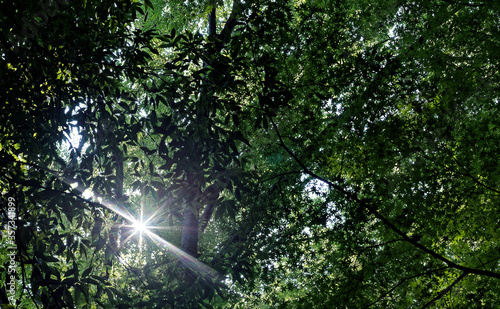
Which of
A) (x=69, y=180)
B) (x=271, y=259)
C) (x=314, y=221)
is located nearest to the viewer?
(x=69, y=180)

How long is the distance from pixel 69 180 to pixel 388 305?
15.2 ft

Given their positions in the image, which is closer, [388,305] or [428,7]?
[428,7]

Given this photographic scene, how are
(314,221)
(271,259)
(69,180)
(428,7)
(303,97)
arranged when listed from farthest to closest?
(271,259) < (314,221) < (303,97) < (428,7) < (69,180)

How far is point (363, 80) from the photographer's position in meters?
4.75

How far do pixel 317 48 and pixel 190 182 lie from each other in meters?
2.71

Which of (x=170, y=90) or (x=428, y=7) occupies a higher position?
(x=428, y=7)

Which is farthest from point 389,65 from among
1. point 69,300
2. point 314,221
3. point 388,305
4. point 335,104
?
point 69,300

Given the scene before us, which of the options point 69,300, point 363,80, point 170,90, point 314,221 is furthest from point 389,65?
point 69,300

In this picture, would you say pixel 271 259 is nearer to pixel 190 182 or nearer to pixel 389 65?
pixel 190 182

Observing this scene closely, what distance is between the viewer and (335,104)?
4.89 m

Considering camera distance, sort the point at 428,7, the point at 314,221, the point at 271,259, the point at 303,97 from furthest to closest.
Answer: the point at 271,259 → the point at 314,221 → the point at 303,97 → the point at 428,7

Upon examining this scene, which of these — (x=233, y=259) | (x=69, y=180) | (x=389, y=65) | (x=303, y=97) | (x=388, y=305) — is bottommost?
(x=388, y=305)

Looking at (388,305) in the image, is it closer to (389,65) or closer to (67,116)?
(389,65)

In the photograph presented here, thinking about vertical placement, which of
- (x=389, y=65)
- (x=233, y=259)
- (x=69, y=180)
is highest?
(x=389, y=65)
